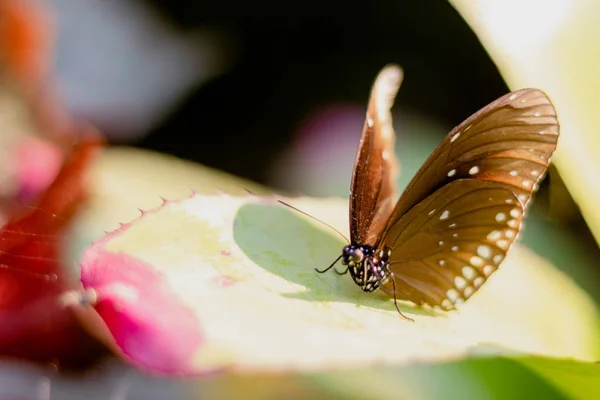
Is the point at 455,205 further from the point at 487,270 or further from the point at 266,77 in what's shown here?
the point at 266,77

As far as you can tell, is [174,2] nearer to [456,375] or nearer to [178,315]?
[456,375]

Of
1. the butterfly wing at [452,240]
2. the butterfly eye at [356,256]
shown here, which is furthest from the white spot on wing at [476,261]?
the butterfly eye at [356,256]

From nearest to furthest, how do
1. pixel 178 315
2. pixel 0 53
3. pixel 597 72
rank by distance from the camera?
1. pixel 178 315
2. pixel 597 72
3. pixel 0 53

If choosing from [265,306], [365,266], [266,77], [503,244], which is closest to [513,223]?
[503,244]

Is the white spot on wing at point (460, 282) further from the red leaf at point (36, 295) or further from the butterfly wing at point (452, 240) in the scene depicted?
the red leaf at point (36, 295)

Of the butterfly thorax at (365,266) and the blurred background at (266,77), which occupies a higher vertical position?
the butterfly thorax at (365,266)

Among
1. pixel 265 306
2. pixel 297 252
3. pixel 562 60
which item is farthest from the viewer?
pixel 562 60

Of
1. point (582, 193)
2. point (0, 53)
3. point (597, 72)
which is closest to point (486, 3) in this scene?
point (597, 72)
